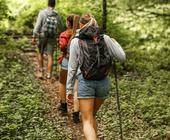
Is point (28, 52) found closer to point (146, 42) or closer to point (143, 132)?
point (146, 42)

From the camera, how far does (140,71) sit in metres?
15.8

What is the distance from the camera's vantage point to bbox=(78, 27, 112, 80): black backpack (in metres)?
7.08

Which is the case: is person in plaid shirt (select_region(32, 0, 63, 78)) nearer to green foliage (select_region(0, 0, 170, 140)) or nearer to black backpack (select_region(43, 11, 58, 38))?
black backpack (select_region(43, 11, 58, 38))

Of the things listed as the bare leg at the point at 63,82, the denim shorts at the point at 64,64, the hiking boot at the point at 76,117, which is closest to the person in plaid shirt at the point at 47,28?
the bare leg at the point at 63,82

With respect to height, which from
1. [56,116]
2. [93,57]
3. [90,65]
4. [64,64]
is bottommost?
[56,116]

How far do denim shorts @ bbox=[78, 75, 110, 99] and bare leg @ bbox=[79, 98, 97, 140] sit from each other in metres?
0.09

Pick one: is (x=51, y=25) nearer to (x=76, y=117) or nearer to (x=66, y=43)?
(x=66, y=43)

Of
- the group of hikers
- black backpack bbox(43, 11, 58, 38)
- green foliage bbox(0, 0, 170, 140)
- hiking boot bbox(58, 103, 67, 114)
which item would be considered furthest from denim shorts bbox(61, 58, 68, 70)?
black backpack bbox(43, 11, 58, 38)

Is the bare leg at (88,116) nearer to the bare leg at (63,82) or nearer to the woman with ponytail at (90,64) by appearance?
the woman with ponytail at (90,64)

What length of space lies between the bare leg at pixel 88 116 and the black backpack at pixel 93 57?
38 centimetres

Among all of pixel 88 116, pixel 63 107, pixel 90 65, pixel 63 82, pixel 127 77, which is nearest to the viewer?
pixel 90 65

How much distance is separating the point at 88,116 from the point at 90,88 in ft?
1.46

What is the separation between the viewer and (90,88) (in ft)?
23.5

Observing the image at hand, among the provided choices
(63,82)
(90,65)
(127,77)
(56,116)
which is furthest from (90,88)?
(127,77)
